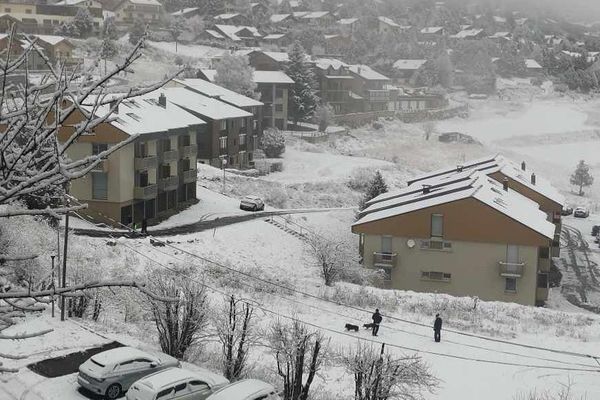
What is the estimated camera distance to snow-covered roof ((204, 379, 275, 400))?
17828 millimetres

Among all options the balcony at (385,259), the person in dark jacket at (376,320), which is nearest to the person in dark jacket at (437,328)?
the person in dark jacket at (376,320)

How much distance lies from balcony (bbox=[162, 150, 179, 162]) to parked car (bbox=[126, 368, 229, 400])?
2900 cm

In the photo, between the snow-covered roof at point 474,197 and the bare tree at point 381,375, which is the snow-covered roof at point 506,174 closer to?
the snow-covered roof at point 474,197

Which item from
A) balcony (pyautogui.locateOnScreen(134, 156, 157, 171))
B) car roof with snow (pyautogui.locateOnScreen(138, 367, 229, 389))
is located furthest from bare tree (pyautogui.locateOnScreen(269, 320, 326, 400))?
balcony (pyautogui.locateOnScreen(134, 156, 157, 171))

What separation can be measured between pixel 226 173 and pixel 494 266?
1107 inches

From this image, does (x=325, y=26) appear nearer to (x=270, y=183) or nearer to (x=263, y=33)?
(x=263, y=33)

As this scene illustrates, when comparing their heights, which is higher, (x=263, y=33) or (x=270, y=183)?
(x=263, y=33)

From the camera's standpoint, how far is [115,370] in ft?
64.4

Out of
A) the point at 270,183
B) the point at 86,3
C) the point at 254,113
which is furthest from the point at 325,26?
the point at 270,183

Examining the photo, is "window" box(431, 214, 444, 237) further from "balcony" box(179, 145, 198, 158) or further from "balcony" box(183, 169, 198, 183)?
"balcony" box(179, 145, 198, 158)

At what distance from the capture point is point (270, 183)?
202 ft

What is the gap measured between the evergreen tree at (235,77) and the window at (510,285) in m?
46.6

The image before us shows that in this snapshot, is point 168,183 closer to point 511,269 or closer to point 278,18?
point 511,269

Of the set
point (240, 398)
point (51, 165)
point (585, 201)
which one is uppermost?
point (51, 165)
